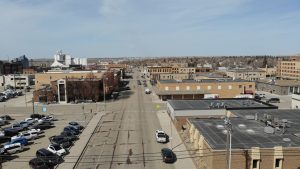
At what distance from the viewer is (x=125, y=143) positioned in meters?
34.3

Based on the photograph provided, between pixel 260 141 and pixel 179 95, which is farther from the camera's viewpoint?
pixel 179 95

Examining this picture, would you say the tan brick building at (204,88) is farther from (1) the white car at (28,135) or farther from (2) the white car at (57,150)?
(2) the white car at (57,150)

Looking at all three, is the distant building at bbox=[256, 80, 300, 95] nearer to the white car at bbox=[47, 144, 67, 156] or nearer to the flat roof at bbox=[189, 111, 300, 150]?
the flat roof at bbox=[189, 111, 300, 150]

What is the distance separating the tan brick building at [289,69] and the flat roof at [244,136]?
8434 cm

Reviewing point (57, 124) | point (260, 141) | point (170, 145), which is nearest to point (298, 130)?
point (260, 141)

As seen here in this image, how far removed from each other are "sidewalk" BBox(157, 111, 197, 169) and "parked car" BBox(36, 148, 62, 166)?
10.8m

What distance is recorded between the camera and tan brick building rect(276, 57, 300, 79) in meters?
108

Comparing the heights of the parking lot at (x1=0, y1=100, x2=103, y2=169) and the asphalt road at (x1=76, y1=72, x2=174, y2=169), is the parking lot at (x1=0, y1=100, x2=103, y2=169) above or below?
below

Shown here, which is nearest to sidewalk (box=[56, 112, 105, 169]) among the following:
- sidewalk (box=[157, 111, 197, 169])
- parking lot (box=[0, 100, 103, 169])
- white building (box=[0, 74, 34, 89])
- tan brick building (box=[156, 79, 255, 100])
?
parking lot (box=[0, 100, 103, 169])

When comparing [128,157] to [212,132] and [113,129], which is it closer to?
[212,132]

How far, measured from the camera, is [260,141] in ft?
80.3

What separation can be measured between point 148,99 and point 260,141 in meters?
46.5

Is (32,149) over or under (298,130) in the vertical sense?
under

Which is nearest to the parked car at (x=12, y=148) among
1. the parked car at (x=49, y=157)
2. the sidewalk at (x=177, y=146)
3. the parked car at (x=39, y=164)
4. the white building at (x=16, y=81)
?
the parked car at (x=49, y=157)
